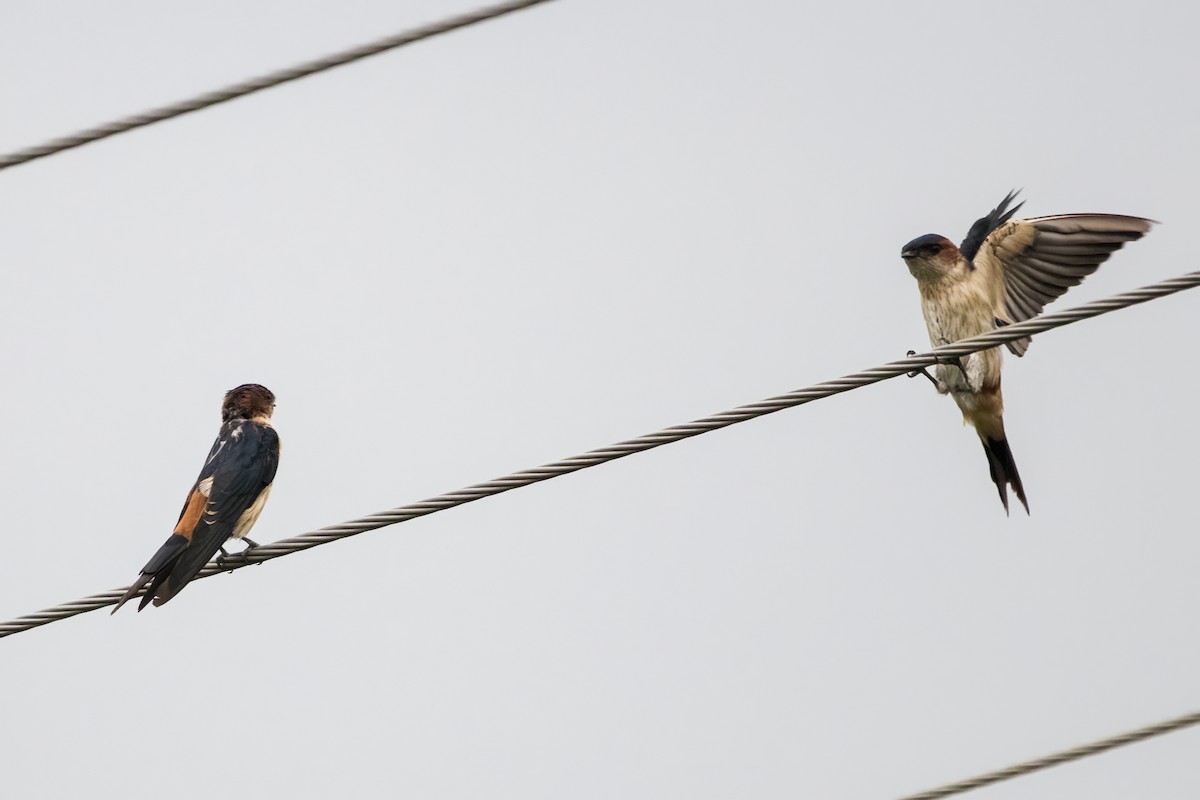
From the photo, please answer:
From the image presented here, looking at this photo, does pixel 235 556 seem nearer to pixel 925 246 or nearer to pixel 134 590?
pixel 134 590

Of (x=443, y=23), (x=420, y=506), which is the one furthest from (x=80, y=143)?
(x=420, y=506)

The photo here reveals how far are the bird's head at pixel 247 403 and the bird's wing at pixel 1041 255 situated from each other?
12.7 ft

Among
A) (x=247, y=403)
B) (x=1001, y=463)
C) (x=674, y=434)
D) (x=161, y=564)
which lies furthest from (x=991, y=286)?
(x=161, y=564)

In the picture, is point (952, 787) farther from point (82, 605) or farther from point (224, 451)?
point (224, 451)

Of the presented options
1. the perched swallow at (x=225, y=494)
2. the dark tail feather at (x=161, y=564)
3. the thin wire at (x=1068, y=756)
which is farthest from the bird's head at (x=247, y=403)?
the thin wire at (x=1068, y=756)

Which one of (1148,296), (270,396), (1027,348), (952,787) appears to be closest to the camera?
(952,787)

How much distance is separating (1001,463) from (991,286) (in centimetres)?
89

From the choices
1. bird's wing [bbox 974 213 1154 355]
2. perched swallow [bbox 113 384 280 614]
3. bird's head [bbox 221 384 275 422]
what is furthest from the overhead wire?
bird's head [bbox 221 384 275 422]

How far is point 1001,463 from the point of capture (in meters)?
8.36

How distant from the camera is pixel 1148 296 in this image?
5.24 meters

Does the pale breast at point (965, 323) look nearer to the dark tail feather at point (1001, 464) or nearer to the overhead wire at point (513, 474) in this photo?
the dark tail feather at point (1001, 464)

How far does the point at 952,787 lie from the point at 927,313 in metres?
3.80

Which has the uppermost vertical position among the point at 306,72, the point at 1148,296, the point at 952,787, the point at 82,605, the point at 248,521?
the point at 306,72

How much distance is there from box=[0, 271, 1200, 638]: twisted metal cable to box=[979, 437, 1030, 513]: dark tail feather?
275 cm
